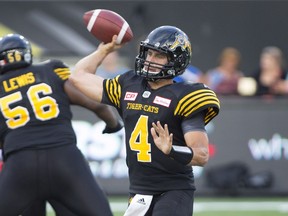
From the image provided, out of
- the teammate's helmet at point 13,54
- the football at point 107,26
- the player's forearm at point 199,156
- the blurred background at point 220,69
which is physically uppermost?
the football at point 107,26

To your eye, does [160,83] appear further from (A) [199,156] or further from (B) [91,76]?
(A) [199,156]

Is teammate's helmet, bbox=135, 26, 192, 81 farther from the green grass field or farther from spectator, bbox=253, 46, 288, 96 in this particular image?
spectator, bbox=253, 46, 288, 96

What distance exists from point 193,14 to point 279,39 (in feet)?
5.37

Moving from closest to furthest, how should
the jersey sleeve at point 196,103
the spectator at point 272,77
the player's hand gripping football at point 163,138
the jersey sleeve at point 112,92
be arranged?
the player's hand gripping football at point 163,138
the jersey sleeve at point 196,103
the jersey sleeve at point 112,92
the spectator at point 272,77

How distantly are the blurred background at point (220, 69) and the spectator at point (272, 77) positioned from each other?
14 millimetres

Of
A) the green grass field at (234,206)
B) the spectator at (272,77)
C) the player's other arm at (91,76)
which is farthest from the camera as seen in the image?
the spectator at (272,77)

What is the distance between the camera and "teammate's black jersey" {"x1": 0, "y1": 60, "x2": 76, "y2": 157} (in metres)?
6.39

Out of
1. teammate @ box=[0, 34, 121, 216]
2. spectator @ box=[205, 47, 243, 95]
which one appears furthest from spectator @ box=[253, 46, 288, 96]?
teammate @ box=[0, 34, 121, 216]

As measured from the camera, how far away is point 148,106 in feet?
18.0

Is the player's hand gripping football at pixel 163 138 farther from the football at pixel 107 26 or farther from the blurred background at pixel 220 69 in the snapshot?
the blurred background at pixel 220 69

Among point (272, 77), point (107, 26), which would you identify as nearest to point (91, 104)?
point (107, 26)

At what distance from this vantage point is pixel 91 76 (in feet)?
19.5

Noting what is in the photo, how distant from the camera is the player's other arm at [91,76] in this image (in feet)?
19.3

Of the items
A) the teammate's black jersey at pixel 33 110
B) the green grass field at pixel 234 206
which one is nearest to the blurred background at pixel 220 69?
the green grass field at pixel 234 206
